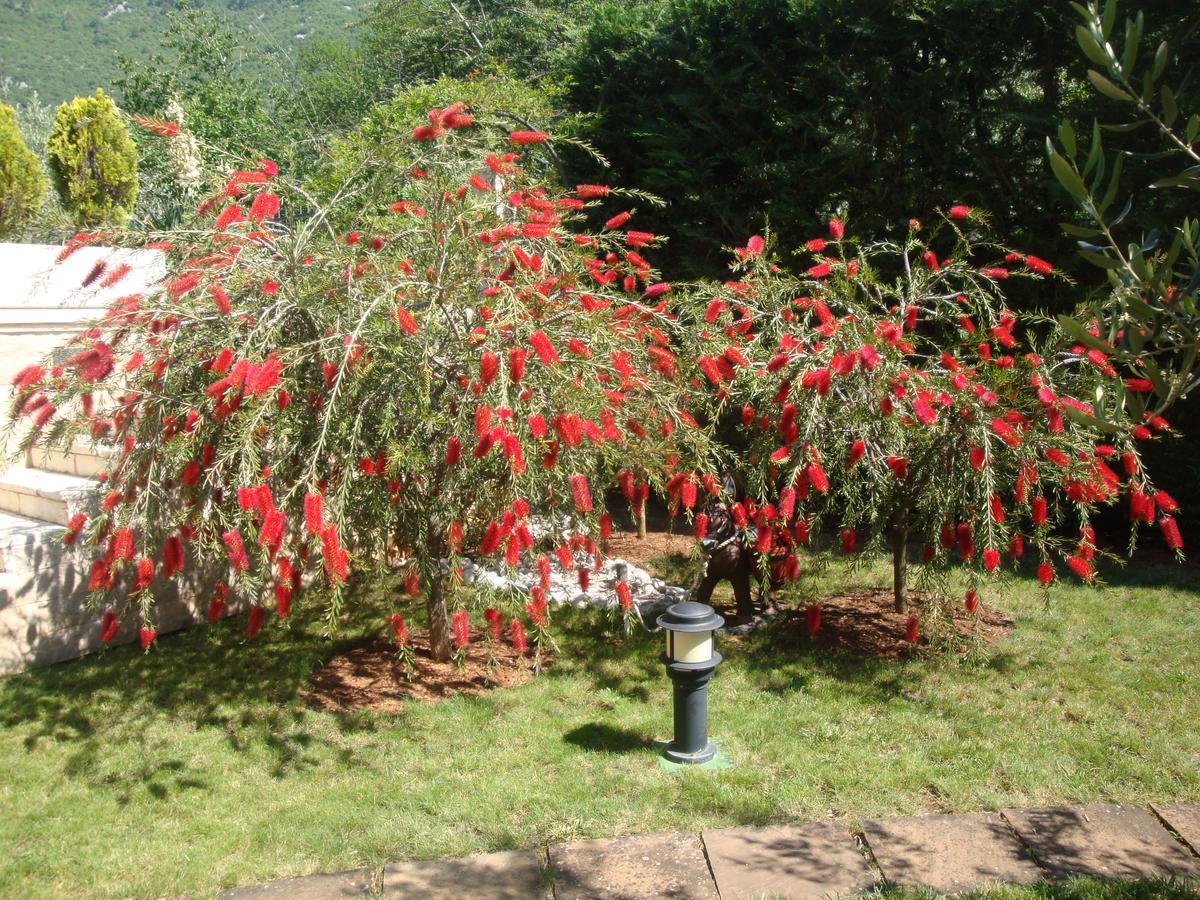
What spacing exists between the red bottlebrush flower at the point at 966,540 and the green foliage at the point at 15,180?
11.3 m

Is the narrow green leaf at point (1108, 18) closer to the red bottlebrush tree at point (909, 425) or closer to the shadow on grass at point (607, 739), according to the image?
the red bottlebrush tree at point (909, 425)

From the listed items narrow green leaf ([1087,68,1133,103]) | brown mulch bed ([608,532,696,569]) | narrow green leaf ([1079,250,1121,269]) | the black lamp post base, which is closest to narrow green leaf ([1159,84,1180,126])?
narrow green leaf ([1087,68,1133,103])

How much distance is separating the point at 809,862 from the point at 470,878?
1.16 m

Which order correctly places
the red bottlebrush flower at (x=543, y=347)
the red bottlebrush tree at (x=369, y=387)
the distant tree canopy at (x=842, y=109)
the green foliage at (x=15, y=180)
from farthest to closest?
the green foliage at (x=15, y=180), the distant tree canopy at (x=842, y=109), the red bottlebrush tree at (x=369, y=387), the red bottlebrush flower at (x=543, y=347)

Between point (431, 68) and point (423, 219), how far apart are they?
1711 cm

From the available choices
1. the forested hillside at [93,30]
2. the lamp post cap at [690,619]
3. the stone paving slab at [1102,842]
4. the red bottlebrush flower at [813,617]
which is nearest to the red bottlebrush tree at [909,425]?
the red bottlebrush flower at [813,617]

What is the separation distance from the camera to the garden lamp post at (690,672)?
4.04 meters

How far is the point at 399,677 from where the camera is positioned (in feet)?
16.6

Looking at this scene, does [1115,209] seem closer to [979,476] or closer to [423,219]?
[979,476]

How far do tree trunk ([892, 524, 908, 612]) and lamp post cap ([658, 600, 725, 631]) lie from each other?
165 cm

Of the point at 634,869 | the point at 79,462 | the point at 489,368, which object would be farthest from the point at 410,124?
the point at 634,869

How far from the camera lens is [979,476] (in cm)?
443

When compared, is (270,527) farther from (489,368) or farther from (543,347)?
(543,347)

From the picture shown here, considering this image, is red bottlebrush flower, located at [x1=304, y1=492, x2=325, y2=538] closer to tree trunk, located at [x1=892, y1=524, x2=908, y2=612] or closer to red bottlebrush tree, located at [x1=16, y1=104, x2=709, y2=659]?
red bottlebrush tree, located at [x1=16, y1=104, x2=709, y2=659]
